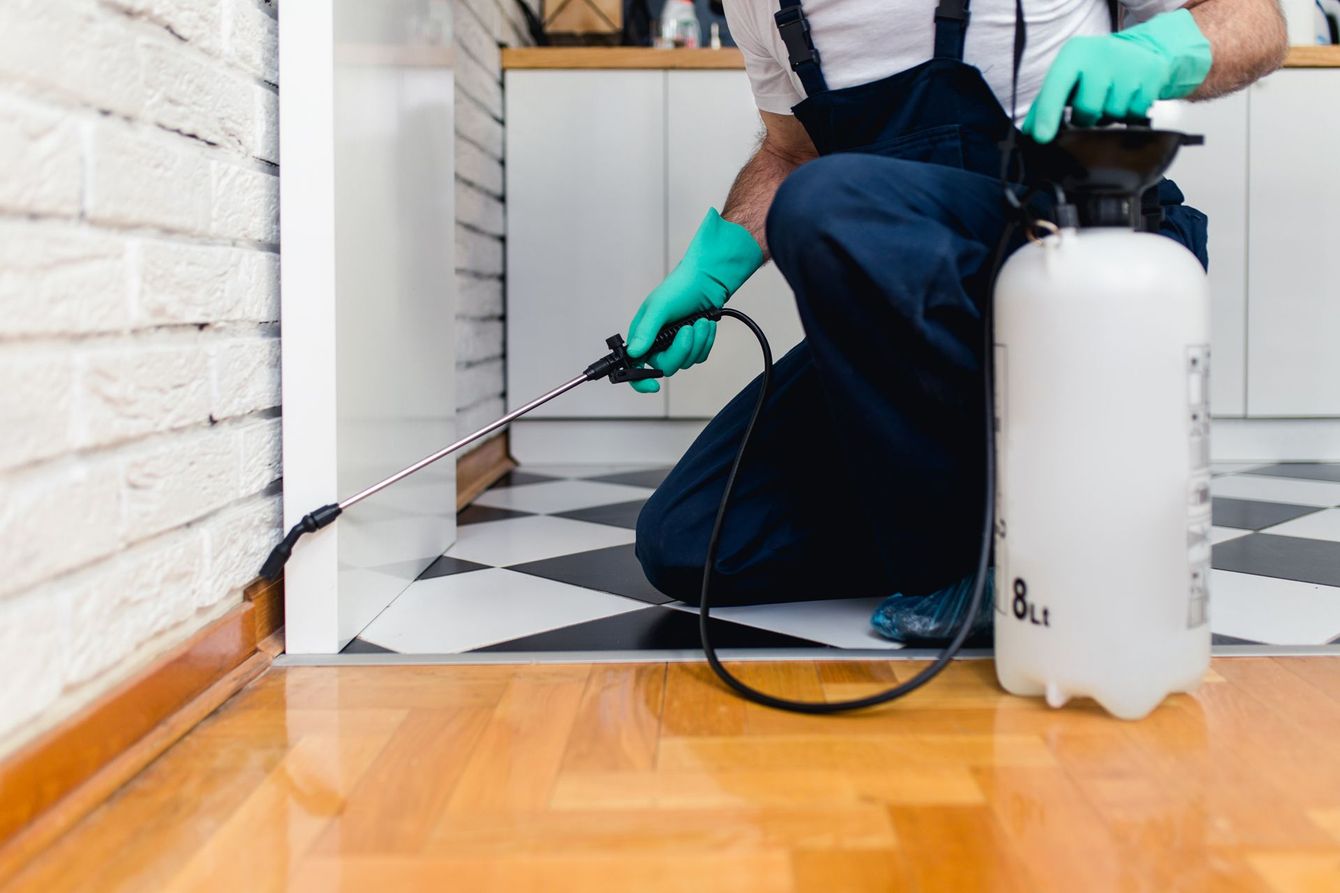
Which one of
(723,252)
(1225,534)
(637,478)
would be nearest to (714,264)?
(723,252)

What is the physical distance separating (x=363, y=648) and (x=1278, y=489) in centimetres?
165

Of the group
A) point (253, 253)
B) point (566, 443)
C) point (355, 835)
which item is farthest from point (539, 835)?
point (566, 443)

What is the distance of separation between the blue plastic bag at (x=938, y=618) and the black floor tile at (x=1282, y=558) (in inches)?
18.2

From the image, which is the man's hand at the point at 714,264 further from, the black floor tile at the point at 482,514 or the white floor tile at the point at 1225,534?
the white floor tile at the point at 1225,534

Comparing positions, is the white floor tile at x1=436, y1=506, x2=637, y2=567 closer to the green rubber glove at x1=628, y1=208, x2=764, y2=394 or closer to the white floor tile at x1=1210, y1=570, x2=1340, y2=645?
the green rubber glove at x1=628, y1=208, x2=764, y2=394

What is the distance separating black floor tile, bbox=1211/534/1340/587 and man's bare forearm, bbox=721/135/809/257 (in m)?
0.69

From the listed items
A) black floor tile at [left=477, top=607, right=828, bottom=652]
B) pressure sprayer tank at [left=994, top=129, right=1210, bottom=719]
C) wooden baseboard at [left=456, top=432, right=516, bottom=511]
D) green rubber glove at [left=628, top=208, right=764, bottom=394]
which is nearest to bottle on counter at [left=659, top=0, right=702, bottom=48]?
wooden baseboard at [left=456, top=432, right=516, bottom=511]

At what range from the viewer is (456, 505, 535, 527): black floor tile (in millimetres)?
1725

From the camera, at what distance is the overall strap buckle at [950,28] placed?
1.06m

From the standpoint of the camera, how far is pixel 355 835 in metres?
0.64

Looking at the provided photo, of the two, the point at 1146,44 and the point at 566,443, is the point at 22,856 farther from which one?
the point at 566,443

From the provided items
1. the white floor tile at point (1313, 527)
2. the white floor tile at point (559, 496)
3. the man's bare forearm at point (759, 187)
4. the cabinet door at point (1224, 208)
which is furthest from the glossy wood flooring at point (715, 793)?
the cabinet door at point (1224, 208)

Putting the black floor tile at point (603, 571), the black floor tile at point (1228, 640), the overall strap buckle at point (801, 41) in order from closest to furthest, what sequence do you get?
the black floor tile at point (1228, 640), the overall strap buckle at point (801, 41), the black floor tile at point (603, 571)

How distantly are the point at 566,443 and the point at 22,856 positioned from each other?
1779mm
